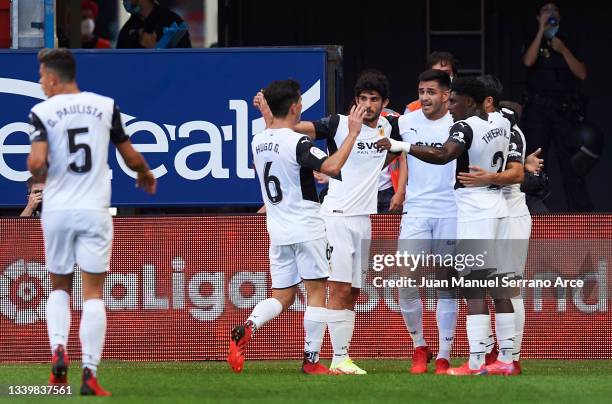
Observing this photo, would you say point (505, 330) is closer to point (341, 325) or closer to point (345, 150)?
point (341, 325)

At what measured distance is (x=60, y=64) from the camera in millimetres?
9445

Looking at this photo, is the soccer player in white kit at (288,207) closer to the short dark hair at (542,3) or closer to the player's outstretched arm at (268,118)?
the player's outstretched arm at (268,118)

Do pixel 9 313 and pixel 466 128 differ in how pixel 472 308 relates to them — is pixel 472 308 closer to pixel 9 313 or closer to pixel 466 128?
pixel 466 128

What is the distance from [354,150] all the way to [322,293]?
111 centimetres

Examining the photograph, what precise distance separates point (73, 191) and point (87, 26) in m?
9.69

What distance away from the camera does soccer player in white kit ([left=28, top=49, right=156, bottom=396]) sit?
9.31 metres

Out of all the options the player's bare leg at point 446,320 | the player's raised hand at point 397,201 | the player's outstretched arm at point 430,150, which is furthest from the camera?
the player's raised hand at point 397,201

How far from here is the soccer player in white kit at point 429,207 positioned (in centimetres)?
1164

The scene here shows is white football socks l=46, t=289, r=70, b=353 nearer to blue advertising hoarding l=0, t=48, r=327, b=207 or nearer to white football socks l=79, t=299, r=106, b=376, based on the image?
white football socks l=79, t=299, r=106, b=376

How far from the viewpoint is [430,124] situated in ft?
38.7

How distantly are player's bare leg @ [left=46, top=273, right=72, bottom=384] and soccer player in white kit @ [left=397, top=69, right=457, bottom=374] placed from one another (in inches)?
125

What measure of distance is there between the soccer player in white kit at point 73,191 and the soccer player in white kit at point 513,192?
2.93 metres

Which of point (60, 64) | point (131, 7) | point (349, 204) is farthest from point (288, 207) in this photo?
point (131, 7)

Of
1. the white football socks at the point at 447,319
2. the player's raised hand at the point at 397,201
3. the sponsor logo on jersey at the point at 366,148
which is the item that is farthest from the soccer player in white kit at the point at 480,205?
the player's raised hand at the point at 397,201
